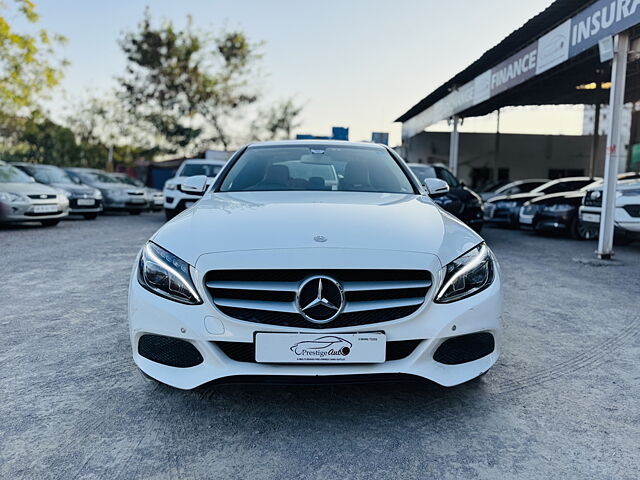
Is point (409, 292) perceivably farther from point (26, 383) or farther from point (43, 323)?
point (43, 323)

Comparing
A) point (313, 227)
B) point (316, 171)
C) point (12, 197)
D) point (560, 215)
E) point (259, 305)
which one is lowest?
point (560, 215)

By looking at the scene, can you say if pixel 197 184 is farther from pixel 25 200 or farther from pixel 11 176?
pixel 11 176

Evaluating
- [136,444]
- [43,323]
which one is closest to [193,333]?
[136,444]

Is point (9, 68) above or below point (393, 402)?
above

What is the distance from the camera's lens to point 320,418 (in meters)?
2.66

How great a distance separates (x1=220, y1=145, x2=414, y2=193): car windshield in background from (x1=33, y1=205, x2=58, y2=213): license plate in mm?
8428

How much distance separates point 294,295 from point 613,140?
23.8 ft

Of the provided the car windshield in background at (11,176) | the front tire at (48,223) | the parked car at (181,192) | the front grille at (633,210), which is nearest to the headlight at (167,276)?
the front grille at (633,210)

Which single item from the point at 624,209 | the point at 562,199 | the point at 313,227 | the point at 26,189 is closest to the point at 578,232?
the point at 562,199

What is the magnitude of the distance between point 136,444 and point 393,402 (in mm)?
1193

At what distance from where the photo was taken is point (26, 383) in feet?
10.1

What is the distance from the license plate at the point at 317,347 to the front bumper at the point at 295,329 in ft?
0.08

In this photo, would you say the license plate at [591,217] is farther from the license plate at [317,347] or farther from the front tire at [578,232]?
the license plate at [317,347]

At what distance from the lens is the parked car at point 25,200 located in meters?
11.0
